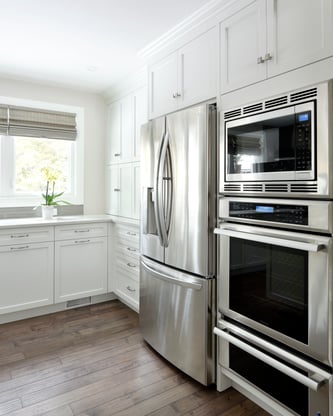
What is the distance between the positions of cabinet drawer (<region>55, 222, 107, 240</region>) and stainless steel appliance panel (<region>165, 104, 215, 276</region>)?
58.9 inches

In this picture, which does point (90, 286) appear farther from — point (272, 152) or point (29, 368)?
point (272, 152)

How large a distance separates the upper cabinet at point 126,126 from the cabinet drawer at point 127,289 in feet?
4.19

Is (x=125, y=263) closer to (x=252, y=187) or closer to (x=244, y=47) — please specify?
(x=252, y=187)

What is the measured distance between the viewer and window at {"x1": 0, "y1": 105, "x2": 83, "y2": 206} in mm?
3430

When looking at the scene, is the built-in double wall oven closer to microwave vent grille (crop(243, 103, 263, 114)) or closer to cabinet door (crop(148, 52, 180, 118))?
microwave vent grille (crop(243, 103, 263, 114))

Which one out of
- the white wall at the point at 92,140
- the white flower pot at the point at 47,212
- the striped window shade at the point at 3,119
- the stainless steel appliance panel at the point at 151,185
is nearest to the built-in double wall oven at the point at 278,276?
→ the stainless steel appliance panel at the point at 151,185

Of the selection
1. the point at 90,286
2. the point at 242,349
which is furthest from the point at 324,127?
the point at 90,286

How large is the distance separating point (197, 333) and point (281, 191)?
3.50ft

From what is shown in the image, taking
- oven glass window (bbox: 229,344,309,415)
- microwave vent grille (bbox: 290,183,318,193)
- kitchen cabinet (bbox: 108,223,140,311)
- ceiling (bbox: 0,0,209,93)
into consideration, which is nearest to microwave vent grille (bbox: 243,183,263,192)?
microwave vent grille (bbox: 290,183,318,193)

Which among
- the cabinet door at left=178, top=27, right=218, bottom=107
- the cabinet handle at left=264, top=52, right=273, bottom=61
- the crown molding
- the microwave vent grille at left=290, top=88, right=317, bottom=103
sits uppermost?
the crown molding

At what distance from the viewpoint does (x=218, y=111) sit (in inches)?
73.7

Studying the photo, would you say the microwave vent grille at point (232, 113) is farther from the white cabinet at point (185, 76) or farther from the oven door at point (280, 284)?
the oven door at point (280, 284)

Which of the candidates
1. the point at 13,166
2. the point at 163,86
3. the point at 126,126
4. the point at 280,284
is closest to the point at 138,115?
the point at 126,126

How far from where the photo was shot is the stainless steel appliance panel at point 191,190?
187 centimetres
